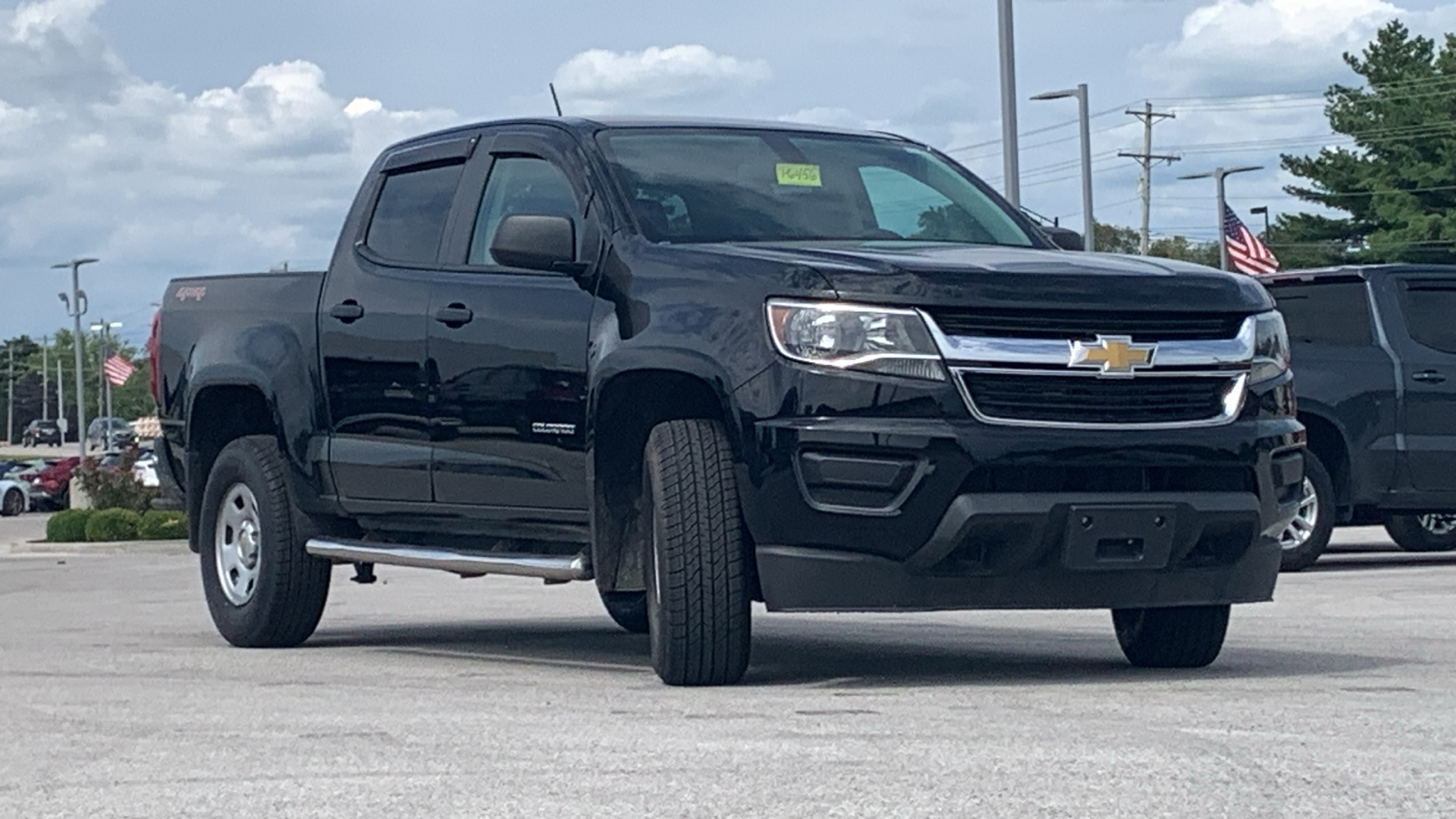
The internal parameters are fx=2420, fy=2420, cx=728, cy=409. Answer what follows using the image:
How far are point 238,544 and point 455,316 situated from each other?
2.22 meters

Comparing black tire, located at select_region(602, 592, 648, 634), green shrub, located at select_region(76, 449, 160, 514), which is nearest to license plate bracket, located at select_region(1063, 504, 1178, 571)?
black tire, located at select_region(602, 592, 648, 634)

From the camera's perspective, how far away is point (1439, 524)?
16938 mm

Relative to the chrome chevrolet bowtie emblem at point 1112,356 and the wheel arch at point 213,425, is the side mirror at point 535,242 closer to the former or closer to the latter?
the chrome chevrolet bowtie emblem at point 1112,356

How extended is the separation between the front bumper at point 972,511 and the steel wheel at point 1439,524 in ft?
33.9

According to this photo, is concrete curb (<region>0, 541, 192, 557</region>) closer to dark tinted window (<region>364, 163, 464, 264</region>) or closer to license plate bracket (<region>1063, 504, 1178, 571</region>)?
dark tinted window (<region>364, 163, 464, 264</region>)

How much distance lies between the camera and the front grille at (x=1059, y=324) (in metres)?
6.94

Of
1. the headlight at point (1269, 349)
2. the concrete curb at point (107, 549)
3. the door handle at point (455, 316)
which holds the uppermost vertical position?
the door handle at point (455, 316)

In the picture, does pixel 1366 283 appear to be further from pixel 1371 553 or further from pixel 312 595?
pixel 312 595

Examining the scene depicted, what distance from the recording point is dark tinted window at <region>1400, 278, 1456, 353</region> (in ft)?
48.3

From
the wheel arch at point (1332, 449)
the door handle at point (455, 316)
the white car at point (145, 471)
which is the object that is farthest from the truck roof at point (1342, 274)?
the white car at point (145, 471)

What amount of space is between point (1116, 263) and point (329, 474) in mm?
3391

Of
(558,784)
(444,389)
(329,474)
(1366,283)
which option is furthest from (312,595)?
(1366,283)

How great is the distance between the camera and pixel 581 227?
805cm

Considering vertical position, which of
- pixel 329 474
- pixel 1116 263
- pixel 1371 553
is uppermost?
pixel 1116 263
